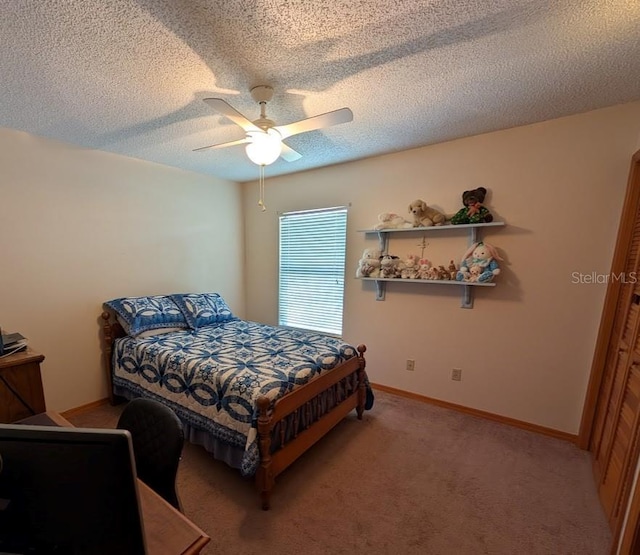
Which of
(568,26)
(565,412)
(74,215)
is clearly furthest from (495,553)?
(74,215)

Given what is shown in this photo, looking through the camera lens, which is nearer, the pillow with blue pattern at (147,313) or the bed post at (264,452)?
the bed post at (264,452)

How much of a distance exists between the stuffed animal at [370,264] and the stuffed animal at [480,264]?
78 cm

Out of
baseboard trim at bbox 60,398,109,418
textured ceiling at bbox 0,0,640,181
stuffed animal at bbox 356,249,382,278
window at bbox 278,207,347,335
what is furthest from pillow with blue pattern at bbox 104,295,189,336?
stuffed animal at bbox 356,249,382,278

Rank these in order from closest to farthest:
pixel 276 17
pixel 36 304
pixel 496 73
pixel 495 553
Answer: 1. pixel 276 17
2. pixel 495 553
3. pixel 496 73
4. pixel 36 304

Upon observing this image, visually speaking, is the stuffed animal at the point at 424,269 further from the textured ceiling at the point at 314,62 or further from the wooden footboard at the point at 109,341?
the wooden footboard at the point at 109,341

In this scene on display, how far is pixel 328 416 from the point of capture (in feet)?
7.20

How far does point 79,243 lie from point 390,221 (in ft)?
9.52

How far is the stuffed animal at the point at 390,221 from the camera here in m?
2.89

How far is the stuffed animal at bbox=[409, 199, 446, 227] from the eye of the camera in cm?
268

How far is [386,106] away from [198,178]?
98.6 inches

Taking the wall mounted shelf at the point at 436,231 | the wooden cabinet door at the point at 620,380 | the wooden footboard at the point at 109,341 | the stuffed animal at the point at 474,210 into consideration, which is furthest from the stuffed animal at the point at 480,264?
the wooden footboard at the point at 109,341

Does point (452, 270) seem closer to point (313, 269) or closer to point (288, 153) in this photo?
point (313, 269)

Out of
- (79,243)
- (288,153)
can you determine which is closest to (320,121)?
(288,153)

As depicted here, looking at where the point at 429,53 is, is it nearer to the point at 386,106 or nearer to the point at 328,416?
the point at 386,106
